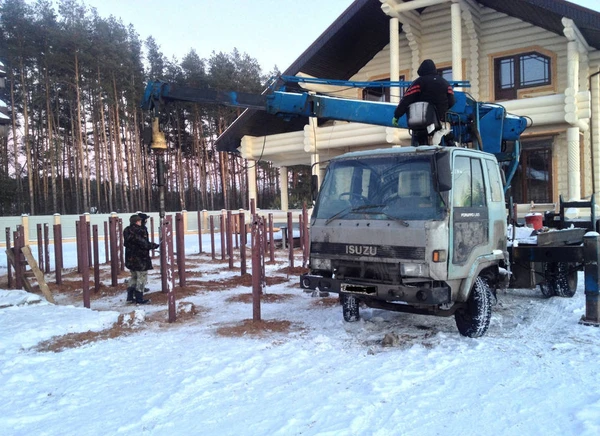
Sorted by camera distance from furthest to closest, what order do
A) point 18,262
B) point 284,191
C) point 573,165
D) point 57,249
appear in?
point 284,191, point 573,165, point 57,249, point 18,262

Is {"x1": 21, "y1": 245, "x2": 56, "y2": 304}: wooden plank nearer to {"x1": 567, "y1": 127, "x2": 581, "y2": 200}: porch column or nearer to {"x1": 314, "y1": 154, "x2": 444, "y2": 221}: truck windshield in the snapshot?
{"x1": 314, "y1": 154, "x2": 444, "y2": 221}: truck windshield

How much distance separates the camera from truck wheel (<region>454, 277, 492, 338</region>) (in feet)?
18.4

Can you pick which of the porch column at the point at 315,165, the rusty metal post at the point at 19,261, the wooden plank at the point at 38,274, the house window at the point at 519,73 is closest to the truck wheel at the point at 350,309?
the porch column at the point at 315,165

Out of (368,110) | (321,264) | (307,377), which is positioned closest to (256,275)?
(321,264)

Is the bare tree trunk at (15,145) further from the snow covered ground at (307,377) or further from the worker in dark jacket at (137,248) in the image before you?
the snow covered ground at (307,377)

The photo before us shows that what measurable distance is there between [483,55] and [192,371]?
53.9 feet

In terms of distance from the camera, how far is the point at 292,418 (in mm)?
3693

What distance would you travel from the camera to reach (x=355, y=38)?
1855 cm

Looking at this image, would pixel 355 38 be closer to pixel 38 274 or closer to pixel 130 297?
pixel 130 297

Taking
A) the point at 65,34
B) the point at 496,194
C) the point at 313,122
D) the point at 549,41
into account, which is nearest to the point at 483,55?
the point at 549,41

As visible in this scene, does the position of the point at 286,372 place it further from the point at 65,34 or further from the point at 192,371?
the point at 65,34

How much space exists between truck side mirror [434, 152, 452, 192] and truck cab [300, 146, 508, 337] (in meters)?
0.01

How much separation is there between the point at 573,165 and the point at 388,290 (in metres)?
12.0

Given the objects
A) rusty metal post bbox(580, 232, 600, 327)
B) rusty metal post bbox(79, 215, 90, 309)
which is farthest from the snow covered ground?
rusty metal post bbox(79, 215, 90, 309)
